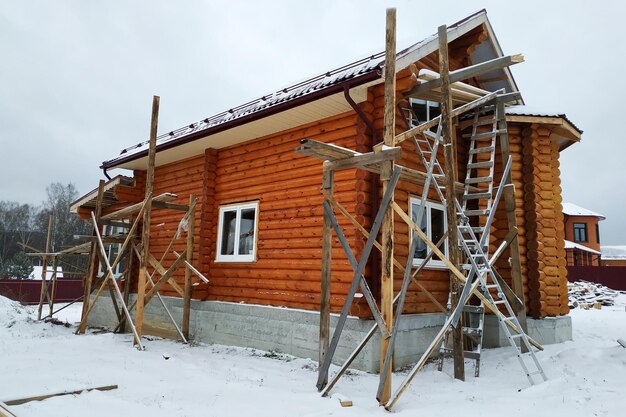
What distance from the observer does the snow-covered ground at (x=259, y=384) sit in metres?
4.47

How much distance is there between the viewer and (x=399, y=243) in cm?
720

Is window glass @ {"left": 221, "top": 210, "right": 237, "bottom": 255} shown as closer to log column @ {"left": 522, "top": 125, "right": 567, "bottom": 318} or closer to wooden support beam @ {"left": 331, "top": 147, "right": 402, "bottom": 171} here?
wooden support beam @ {"left": 331, "top": 147, "right": 402, "bottom": 171}

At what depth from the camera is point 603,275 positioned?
2383 centimetres

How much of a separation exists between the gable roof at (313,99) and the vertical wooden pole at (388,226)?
3.84 feet

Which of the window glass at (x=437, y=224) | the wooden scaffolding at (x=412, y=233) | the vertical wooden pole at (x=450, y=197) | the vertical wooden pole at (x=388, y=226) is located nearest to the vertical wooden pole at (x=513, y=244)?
the wooden scaffolding at (x=412, y=233)

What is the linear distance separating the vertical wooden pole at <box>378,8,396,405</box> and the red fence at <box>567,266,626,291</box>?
23575 mm

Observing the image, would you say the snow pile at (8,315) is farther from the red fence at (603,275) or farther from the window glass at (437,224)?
the red fence at (603,275)

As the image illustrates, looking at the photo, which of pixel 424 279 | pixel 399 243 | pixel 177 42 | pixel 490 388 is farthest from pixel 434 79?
pixel 177 42

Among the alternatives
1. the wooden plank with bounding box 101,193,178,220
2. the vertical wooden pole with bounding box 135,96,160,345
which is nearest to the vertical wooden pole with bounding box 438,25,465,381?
the wooden plank with bounding box 101,193,178,220

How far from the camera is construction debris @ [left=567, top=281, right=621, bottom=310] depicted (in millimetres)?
16625

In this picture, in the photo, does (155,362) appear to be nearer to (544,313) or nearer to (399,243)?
(399,243)

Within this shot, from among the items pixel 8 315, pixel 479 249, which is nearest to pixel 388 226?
pixel 479 249

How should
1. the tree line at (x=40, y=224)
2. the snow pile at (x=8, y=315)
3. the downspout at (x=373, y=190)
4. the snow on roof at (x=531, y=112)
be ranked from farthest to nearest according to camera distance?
the tree line at (x=40, y=224) → the snow pile at (x=8, y=315) → the snow on roof at (x=531, y=112) → the downspout at (x=373, y=190)

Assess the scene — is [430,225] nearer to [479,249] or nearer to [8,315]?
[479,249]
